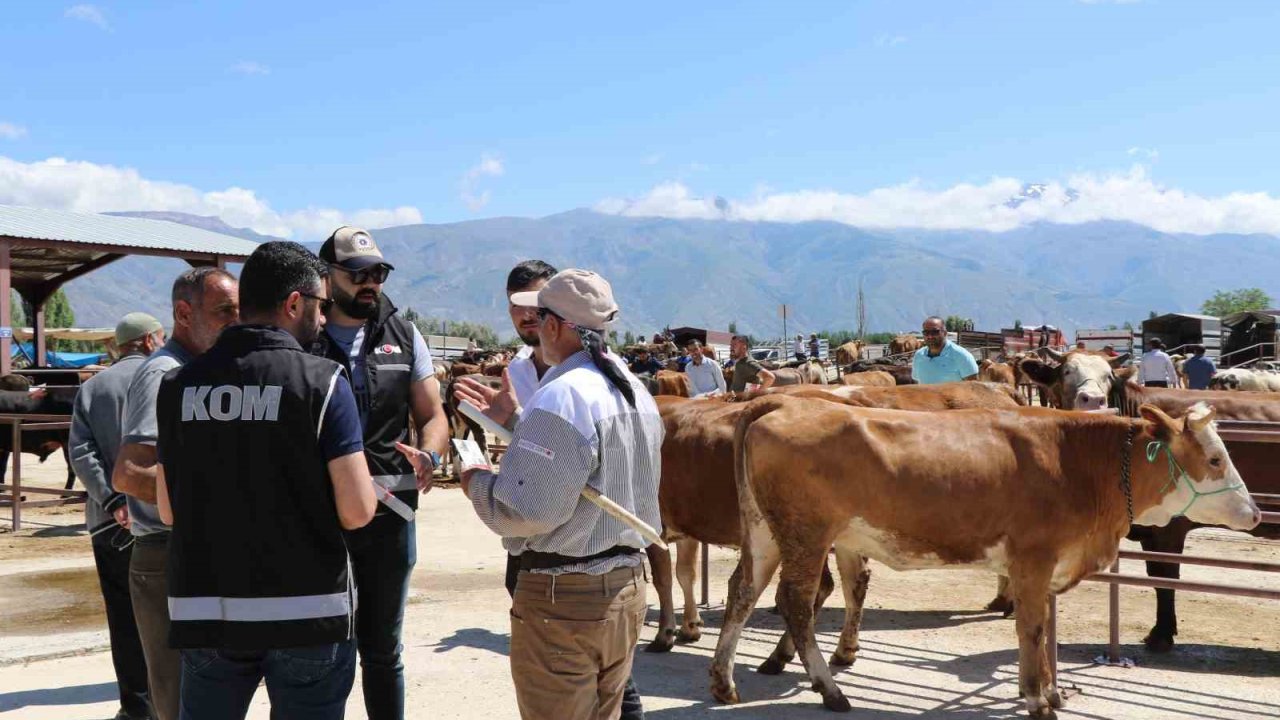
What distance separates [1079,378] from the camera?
9336 mm

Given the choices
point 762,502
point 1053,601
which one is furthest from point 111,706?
point 1053,601

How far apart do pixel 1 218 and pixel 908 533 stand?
19.7m

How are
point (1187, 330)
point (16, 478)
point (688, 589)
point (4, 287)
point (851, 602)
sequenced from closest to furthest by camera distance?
1. point (851, 602)
2. point (688, 589)
3. point (16, 478)
4. point (4, 287)
5. point (1187, 330)

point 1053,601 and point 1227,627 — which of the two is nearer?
point 1053,601

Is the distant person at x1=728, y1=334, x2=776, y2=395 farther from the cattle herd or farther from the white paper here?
the white paper

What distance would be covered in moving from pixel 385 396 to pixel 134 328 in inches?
71.6

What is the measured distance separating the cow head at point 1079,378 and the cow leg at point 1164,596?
1.59 meters

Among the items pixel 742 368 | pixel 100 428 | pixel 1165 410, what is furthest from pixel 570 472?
pixel 742 368

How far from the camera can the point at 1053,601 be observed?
6301 mm

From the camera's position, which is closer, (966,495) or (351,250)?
(351,250)

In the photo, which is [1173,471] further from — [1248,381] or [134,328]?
[1248,381]

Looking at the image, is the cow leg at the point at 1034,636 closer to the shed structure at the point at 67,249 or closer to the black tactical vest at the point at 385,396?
the black tactical vest at the point at 385,396

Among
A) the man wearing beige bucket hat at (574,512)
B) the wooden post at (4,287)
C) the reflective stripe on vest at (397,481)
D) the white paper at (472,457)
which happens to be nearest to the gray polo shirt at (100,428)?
the reflective stripe on vest at (397,481)

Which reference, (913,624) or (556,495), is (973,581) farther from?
(556,495)
